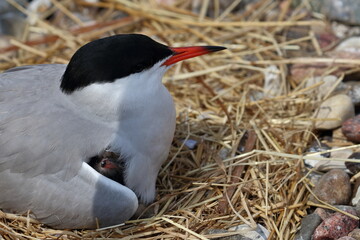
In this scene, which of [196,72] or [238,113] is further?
[196,72]

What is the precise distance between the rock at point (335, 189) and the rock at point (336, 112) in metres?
0.59

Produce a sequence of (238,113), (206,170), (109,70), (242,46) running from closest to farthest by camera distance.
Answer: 1. (109,70)
2. (206,170)
3. (238,113)
4. (242,46)

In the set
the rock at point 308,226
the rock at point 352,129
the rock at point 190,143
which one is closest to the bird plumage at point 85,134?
the rock at point 190,143

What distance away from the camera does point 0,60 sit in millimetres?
4961

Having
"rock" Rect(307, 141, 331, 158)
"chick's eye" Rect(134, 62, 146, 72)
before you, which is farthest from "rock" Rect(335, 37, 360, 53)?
"chick's eye" Rect(134, 62, 146, 72)

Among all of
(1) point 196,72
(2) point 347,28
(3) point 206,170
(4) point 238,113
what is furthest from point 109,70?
(2) point 347,28

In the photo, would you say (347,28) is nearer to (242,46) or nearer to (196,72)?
(242,46)

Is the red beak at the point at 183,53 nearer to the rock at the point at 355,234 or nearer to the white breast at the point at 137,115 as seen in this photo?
the white breast at the point at 137,115

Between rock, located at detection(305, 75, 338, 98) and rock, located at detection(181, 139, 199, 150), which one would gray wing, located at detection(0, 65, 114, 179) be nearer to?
rock, located at detection(181, 139, 199, 150)

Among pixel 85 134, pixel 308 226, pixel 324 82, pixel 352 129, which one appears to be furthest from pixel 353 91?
pixel 85 134

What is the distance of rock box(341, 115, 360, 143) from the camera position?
369 cm

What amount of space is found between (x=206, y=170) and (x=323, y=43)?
1898 millimetres

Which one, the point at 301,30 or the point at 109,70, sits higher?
the point at 109,70

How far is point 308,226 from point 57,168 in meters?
1.39
